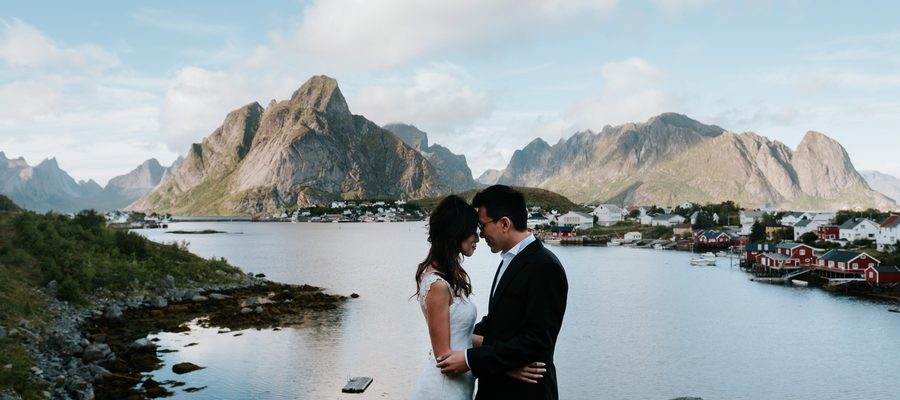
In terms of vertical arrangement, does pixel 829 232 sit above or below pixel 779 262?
above

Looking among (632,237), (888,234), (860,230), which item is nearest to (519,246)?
(888,234)

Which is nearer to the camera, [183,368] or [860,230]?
[183,368]

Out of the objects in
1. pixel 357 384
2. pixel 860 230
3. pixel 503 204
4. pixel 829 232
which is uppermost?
pixel 860 230

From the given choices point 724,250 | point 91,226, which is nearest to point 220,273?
point 91,226

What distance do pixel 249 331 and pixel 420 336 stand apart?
391 inches

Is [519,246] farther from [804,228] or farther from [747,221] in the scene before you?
[747,221]

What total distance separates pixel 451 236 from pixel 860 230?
10340 cm

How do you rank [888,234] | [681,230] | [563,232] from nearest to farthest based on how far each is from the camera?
[888,234] < [681,230] < [563,232]

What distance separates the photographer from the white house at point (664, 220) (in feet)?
516

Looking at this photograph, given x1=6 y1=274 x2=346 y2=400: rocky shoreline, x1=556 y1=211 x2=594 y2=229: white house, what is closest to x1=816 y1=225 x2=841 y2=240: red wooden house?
x1=556 y1=211 x2=594 y2=229: white house

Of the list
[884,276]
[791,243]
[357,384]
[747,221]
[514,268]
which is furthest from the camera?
[747,221]

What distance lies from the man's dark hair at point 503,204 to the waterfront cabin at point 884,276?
71.1 m

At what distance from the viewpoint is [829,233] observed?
9700cm

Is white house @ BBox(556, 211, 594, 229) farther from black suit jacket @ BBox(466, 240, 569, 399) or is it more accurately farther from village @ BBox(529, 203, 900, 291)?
black suit jacket @ BBox(466, 240, 569, 399)
